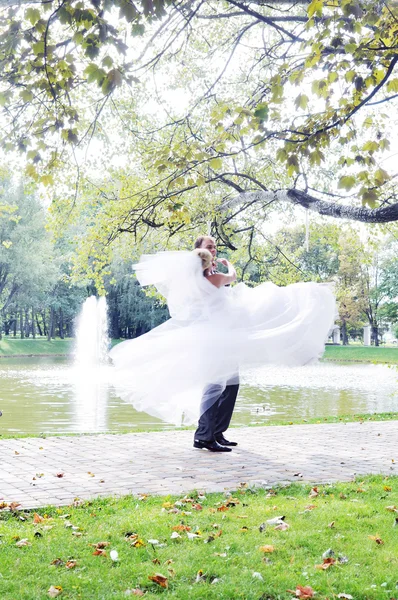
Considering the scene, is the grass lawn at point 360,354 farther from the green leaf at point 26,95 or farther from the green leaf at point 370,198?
the green leaf at point 26,95

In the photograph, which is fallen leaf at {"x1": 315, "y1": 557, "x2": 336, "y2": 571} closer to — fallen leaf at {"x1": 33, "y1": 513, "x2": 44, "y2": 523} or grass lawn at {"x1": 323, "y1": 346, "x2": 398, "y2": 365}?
fallen leaf at {"x1": 33, "y1": 513, "x2": 44, "y2": 523}

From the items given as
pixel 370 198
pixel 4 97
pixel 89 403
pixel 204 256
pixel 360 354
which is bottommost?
pixel 89 403

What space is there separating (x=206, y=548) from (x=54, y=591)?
1.16 metres

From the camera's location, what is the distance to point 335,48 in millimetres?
6250

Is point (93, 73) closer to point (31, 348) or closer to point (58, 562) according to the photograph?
point (58, 562)

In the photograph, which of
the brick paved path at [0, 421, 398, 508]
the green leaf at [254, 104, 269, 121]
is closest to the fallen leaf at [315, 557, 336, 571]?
the brick paved path at [0, 421, 398, 508]

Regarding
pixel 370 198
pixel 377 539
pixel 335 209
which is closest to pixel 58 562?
pixel 377 539

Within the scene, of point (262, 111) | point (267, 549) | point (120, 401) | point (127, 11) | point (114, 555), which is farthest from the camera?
point (120, 401)

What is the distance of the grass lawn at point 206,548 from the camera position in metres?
3.85

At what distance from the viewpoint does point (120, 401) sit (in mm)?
16922

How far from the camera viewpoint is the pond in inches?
519

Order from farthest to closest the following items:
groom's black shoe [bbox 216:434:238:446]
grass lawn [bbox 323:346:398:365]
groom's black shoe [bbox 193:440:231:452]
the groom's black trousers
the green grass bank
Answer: grass lawn [bbox 323:346:398:365] → the green grass bank → groom's black shoe [bbox 216:434:238:446] → groom's black shoe [bbox 193:440:231:452] → the groom's black trousers

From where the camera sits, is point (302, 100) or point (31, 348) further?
point (31, 348)

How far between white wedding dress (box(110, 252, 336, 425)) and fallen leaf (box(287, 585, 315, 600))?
381cm
